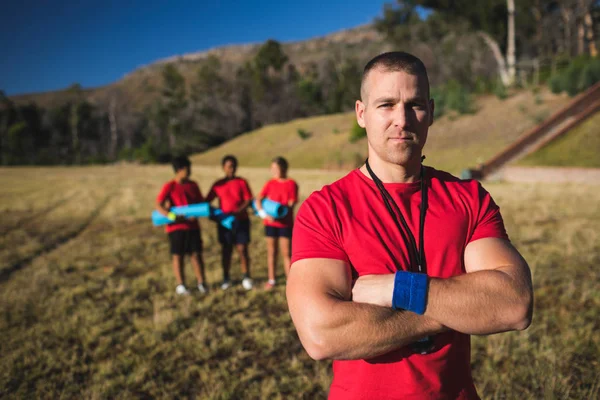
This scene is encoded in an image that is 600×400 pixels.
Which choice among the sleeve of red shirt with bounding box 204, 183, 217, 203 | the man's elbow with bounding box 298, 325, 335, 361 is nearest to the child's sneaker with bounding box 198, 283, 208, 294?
the sleeve of red shirt with bounding box 204, 183, 217, 203

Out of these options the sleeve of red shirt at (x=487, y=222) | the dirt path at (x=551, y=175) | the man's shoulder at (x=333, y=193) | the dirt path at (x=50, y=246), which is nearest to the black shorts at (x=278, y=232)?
the man's shoulder at (x=333, y=193)

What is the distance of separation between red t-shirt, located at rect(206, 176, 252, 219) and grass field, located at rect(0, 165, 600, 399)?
1.29 m

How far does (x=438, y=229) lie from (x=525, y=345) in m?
3.18

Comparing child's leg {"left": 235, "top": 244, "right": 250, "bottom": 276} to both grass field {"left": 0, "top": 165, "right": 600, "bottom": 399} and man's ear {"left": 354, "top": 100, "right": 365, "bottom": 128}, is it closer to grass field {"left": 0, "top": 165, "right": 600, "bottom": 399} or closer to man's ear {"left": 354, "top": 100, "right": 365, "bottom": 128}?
grass field {"left": 0, "top": 165, "right": 600, "bottom": 399}

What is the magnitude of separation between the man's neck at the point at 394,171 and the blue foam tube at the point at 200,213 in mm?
4068

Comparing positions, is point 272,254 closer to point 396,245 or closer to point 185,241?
point 185,241

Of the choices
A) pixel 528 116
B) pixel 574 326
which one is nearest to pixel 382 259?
pixel 574 326

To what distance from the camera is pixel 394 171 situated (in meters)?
1.62

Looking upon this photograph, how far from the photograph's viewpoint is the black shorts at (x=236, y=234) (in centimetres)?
589

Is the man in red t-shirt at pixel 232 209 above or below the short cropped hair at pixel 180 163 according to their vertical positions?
below

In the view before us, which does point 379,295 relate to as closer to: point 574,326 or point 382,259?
point 382,259

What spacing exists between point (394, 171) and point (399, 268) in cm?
41

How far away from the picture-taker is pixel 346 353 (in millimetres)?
1354

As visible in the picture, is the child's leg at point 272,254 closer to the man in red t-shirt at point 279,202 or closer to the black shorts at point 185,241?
the man in red t-shirt at point 279,202
